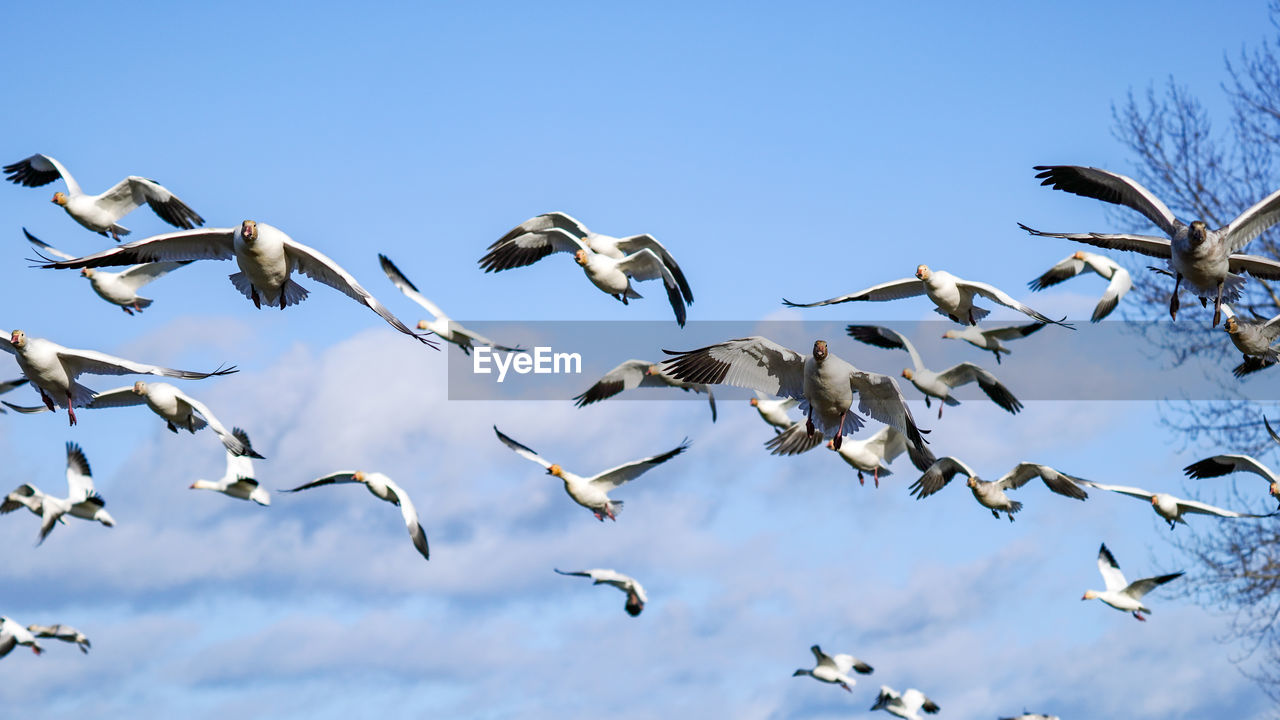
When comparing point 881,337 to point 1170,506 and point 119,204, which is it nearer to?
point 1170,506

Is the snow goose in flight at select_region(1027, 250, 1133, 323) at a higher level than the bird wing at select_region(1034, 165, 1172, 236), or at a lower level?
lower

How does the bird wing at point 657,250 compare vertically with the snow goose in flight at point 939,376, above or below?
above

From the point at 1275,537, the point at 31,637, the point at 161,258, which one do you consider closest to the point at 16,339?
the point at 161,258

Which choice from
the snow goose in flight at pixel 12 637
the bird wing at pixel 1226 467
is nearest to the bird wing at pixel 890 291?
the bird wing at pixel 1226 467

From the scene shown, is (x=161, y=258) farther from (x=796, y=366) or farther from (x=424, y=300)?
(x=424, y=300)

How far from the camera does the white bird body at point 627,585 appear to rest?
67.9 ft

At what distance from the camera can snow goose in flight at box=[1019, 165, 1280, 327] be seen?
12.0 m

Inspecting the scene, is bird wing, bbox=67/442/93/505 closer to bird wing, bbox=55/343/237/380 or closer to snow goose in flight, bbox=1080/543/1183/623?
bird wing, bbox=55/343/237/380

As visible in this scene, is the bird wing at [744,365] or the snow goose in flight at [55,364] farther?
the snow goose in flight at [55,364]

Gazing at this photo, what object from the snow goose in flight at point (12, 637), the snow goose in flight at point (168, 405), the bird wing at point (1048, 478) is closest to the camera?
the snow goose in flight at point (168, 405)

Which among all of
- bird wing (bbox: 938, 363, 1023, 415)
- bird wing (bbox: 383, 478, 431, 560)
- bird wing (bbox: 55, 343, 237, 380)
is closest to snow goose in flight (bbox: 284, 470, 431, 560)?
bird wing (bbox: 383, 478, 431, 560)

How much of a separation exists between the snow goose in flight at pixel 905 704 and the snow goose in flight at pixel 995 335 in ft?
29.8

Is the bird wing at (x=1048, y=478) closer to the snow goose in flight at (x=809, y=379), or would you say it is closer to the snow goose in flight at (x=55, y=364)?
the snow goose in flight at (x=809, y=379)

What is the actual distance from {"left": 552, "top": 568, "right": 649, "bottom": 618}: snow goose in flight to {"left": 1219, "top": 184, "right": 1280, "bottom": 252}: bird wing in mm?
10832
